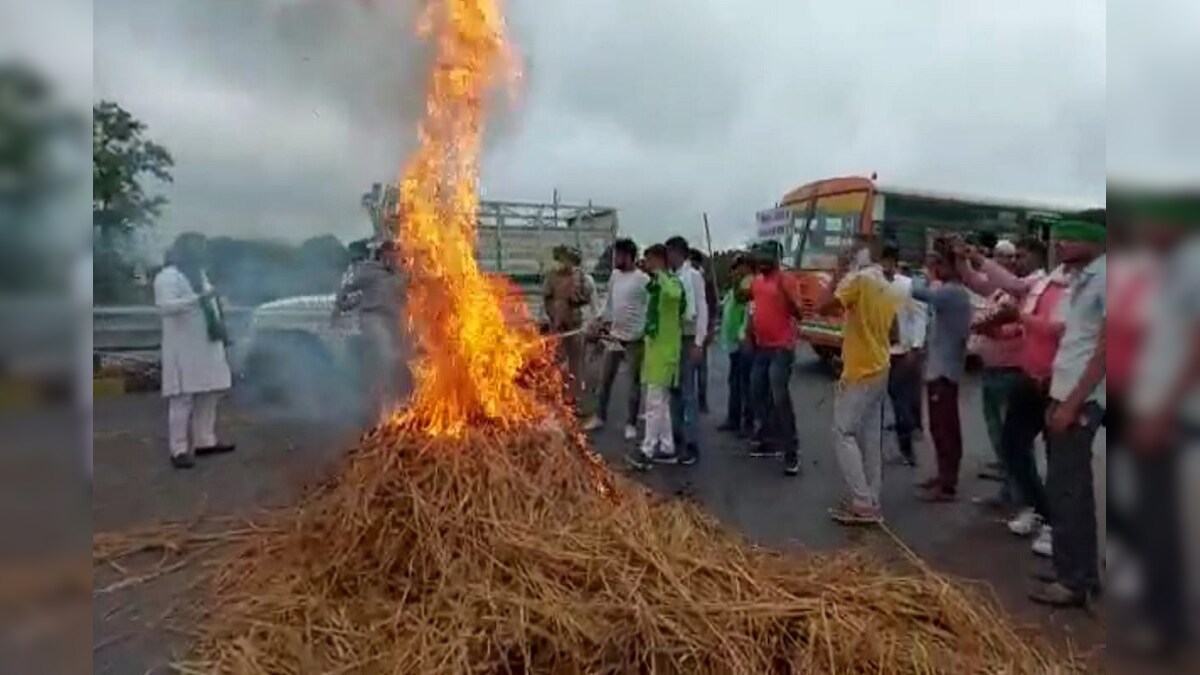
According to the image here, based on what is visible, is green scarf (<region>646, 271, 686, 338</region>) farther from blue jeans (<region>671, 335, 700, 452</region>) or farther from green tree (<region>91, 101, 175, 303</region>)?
green tree (<region>91, 101, 175, 303</region>)

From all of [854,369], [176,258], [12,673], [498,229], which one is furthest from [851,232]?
[12,673]

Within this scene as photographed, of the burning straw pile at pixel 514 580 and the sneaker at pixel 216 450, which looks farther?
the sneaker at pixel 216 450

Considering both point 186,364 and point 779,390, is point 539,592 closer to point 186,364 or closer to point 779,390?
point 779,390

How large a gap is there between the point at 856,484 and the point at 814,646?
2181mm

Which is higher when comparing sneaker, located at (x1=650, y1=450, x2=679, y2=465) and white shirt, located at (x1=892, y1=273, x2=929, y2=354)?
white shirt, located at (x1=892, y1=273, x2=929, y2=354)

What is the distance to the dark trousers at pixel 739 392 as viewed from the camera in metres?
7.43

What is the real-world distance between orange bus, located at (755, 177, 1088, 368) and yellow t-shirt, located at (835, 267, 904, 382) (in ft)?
2.34

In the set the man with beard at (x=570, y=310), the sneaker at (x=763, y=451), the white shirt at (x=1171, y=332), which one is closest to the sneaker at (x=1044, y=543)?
the sneaker at (x=763, y=451)

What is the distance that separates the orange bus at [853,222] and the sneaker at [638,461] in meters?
1.41

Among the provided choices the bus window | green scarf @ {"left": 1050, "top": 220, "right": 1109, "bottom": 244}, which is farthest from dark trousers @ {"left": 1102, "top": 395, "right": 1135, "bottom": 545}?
the bus window

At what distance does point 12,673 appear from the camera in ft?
4.77

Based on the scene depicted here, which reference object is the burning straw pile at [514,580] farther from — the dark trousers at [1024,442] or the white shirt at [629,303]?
the white shirt at [629,303]

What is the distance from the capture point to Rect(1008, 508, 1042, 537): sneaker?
194 inches

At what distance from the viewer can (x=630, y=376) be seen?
23.4 ft
